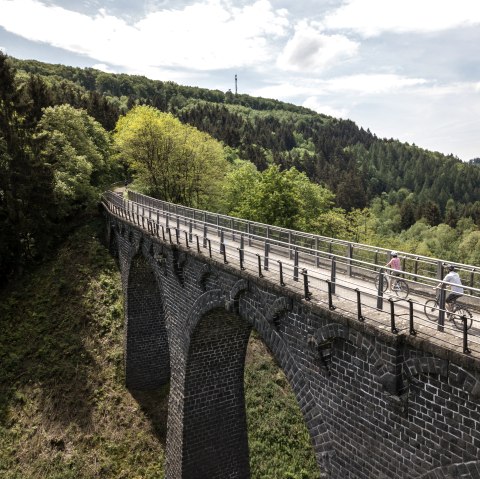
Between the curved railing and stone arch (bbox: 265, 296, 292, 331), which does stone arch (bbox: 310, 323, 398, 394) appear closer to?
the curved railing

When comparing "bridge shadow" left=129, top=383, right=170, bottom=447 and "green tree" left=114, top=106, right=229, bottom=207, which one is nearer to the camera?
"bridge shadow" left=129, top=383, right=170, bottom=447

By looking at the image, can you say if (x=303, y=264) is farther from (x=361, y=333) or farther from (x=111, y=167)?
(x=111, y=167)

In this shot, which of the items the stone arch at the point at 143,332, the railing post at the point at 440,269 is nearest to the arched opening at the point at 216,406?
the stone arch at the point at 143,332

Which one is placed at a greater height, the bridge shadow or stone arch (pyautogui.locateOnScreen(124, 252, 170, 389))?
stone arch (pyautogui.locateOnScreen(124, 252, 170, 389))

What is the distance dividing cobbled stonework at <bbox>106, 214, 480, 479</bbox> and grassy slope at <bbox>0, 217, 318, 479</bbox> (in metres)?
3.45

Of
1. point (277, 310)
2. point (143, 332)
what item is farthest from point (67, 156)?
point (277, 310)

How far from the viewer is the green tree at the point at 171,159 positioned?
42.8 meters

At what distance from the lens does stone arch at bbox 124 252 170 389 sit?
26844 mm

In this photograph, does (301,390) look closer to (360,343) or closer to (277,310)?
(277,310)

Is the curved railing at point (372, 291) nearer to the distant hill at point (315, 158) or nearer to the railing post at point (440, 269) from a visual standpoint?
the railing post at point (440, 269)

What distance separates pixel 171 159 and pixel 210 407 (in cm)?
2951

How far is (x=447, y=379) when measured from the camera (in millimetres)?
7402

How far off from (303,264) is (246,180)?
33673 mm

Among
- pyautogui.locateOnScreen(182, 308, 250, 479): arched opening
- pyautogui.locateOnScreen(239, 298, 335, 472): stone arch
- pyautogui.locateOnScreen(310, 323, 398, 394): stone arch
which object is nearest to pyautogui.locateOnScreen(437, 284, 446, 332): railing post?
pyautogui.locateOnScreen(310, 323, 398, 394): stone arch
